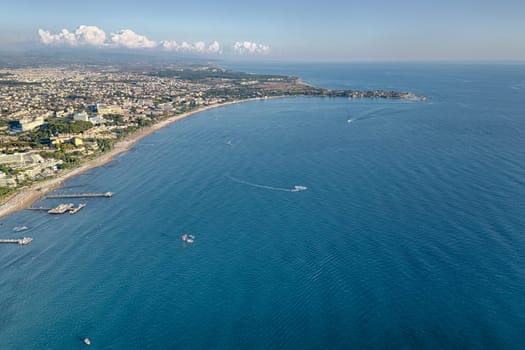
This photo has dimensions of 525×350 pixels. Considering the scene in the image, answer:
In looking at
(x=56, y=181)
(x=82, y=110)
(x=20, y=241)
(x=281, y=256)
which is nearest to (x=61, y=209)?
(x=20, y=241)

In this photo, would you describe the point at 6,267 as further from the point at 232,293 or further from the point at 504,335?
the point at 504,335

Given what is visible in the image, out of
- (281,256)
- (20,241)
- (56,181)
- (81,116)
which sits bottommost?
(20,241)

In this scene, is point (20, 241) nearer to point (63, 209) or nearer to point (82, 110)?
point (63, 209)

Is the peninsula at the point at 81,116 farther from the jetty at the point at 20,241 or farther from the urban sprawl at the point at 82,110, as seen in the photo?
the jetty at the point at 20,241

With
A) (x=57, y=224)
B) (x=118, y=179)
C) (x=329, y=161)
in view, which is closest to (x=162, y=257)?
(x=57, y=224)

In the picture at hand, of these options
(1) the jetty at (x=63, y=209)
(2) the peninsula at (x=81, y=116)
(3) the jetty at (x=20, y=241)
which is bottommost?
(3) the jetty at (x=20, y=241)

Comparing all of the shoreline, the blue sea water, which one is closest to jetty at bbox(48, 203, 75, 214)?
the blue sea water

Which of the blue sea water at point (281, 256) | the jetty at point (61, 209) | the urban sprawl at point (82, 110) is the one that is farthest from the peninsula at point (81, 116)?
the blue sea water at point (281, 256)
